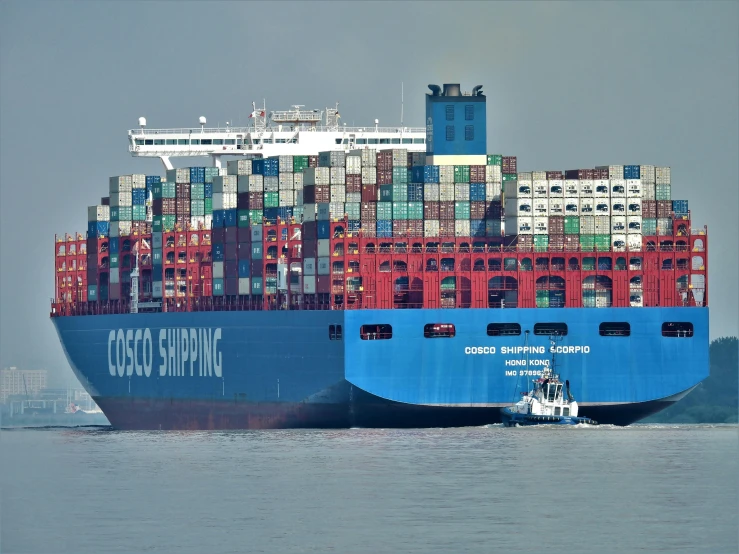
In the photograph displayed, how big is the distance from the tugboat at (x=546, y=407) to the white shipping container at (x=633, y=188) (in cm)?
868

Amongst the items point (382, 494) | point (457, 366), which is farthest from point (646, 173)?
point (382, 494)

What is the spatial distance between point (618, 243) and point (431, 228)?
26.1 feet

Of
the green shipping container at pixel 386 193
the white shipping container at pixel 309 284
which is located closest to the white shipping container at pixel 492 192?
the green shipping container at pixel 386 193

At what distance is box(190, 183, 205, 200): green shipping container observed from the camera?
294ft

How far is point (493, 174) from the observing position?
79.5 metres

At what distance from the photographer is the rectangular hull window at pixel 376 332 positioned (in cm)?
7706

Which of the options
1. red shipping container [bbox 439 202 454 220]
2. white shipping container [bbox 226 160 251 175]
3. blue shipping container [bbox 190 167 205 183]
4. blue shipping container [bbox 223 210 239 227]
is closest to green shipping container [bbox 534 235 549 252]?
red shipping container [bbox 439 202 454 220]

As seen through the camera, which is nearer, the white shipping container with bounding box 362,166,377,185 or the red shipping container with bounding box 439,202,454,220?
the red shipping container with bounding box 439,202,454,220

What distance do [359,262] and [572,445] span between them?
1518cm

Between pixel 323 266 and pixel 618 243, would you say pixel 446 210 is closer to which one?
pixel 323 266

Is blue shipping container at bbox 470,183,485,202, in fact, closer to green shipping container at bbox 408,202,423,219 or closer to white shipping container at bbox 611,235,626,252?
green shipping container at bbox 408,202,423,219

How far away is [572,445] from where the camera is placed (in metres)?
66.9

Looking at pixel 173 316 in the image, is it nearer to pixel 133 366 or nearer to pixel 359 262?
pixel 133 366

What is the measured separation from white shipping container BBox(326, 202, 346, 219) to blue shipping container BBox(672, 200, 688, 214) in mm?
14339
